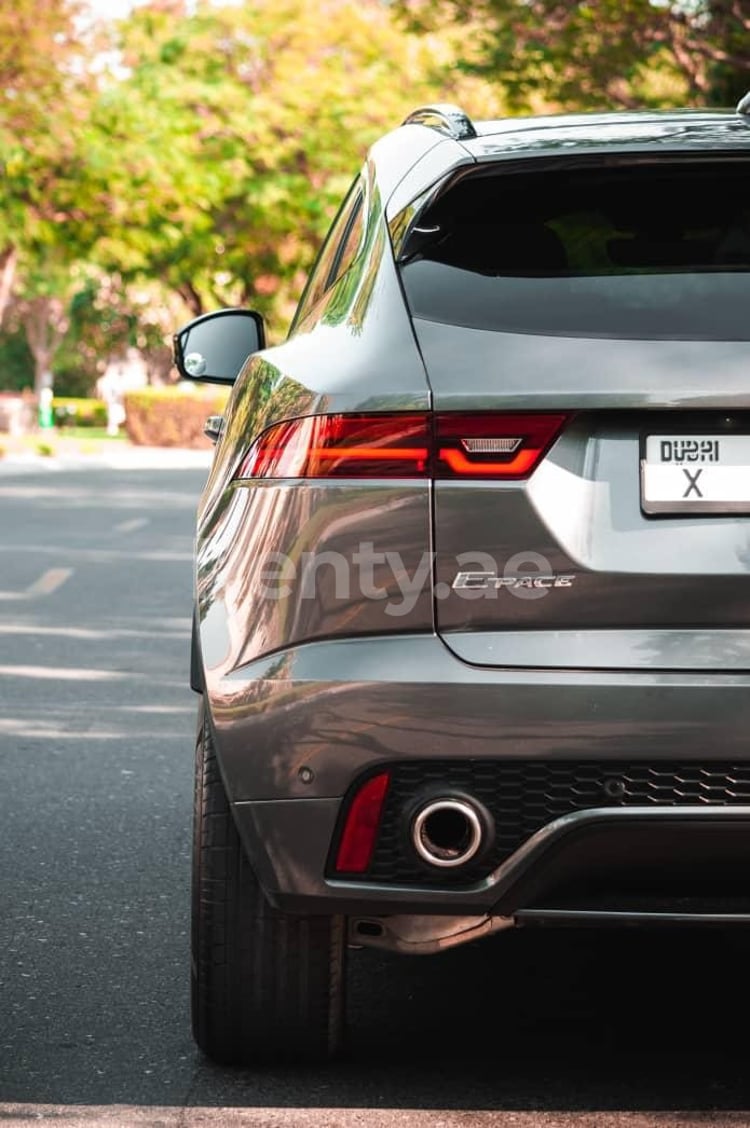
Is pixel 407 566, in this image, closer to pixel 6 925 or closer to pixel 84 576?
pixel 6 925

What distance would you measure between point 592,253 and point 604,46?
18.4m

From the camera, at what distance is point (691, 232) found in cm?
353

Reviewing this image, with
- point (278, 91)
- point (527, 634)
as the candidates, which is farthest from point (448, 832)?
point (278, 91)

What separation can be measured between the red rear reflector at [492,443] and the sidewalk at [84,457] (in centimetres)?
2688

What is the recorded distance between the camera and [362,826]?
3221mm

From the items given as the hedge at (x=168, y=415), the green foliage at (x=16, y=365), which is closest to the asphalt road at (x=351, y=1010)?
the hedge at (x=168, y=415)

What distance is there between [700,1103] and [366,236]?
1.65m

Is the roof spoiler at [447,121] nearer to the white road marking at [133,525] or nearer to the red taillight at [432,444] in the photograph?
the red taillight at [432,444]

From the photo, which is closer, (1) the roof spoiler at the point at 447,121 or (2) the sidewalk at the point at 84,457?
(1) the roof spoiler at the point at 447,121

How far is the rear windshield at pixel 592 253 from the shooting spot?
3252mm

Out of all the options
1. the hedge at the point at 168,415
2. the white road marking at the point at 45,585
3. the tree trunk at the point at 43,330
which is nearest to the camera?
the white road marking at the point at 45,585

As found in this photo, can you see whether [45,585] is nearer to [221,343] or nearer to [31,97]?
[221,343]

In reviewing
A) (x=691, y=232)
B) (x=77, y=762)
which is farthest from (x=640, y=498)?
(x=77, y=762)

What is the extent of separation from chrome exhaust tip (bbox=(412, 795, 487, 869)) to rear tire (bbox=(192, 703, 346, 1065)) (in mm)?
371
